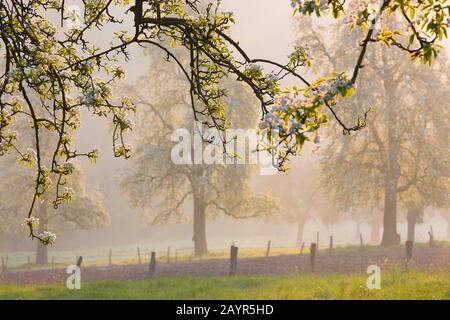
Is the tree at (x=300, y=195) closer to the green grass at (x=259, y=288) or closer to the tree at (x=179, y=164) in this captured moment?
the tree at (x=179, y=164)

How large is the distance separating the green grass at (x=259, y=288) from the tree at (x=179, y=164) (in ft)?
45.7

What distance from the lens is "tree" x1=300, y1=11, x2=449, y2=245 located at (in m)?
32.9

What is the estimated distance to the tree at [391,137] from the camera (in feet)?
108

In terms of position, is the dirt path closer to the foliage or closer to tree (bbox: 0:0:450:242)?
the foliage

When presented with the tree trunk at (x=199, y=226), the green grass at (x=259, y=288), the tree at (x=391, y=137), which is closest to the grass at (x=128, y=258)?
the tree trunk at (x=199, y=226)

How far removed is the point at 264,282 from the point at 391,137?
17.7 meters

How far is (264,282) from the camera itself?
20.1m

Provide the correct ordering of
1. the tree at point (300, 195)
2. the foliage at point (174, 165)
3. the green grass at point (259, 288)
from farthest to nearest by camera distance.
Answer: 1. the tree at point (300, 195)
2. the foliage at point (174, 165)
3. the green grass at point (259, 288)

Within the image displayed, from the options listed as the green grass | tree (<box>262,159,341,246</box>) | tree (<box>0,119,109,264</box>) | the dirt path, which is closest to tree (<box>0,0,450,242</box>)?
the green grass

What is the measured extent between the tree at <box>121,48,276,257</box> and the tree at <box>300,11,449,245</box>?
6.38 metres

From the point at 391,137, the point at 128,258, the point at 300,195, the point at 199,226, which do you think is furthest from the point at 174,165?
the point at 300,195

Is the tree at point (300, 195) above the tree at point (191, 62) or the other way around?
the other way around

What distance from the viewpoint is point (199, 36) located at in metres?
7.27
